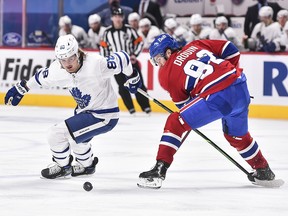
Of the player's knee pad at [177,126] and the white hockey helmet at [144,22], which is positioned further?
the white hockey helmet at [144,22]

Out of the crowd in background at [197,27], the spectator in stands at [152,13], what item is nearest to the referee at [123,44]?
the crowd in background at [197,27]

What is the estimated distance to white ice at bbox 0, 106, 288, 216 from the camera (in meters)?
5.19

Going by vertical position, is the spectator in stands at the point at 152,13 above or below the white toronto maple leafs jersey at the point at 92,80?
below

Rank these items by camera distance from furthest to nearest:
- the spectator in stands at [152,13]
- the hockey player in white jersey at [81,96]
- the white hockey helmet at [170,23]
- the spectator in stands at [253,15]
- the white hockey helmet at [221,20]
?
the spectator in stands at [152,13] < the white hockey helmet at [170,23] < the spectator in stands at [253,15] < the white hockey helmet at [221,20] < the hockey player in white jersey at [81,96]

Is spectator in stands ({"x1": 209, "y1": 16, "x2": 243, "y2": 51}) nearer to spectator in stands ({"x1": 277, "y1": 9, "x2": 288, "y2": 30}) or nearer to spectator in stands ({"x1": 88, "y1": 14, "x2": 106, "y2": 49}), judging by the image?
spectator in stands ({"x1": 277, "y1": 9, "x2": 288, "y2": 30})

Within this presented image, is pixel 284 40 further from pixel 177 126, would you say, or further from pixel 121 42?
pixel 177 126

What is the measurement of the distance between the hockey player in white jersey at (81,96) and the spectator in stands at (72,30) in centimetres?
694

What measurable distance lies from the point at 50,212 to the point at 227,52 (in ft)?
5.46

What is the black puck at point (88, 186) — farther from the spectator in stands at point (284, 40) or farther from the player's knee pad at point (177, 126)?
the spectator in stands at point (284, 40)

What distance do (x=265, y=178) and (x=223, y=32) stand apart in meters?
6.38

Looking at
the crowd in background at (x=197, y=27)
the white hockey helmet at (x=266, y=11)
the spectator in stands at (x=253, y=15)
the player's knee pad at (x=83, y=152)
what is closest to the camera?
the player's knee pad at (x=83, y=152)

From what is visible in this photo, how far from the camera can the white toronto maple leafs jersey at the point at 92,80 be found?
6195 millimetres

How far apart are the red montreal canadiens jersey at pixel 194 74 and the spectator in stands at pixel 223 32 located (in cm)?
637

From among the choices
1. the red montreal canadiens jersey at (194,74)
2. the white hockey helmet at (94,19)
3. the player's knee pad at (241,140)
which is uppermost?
the red montreal canadiens jersey at (194,74)
